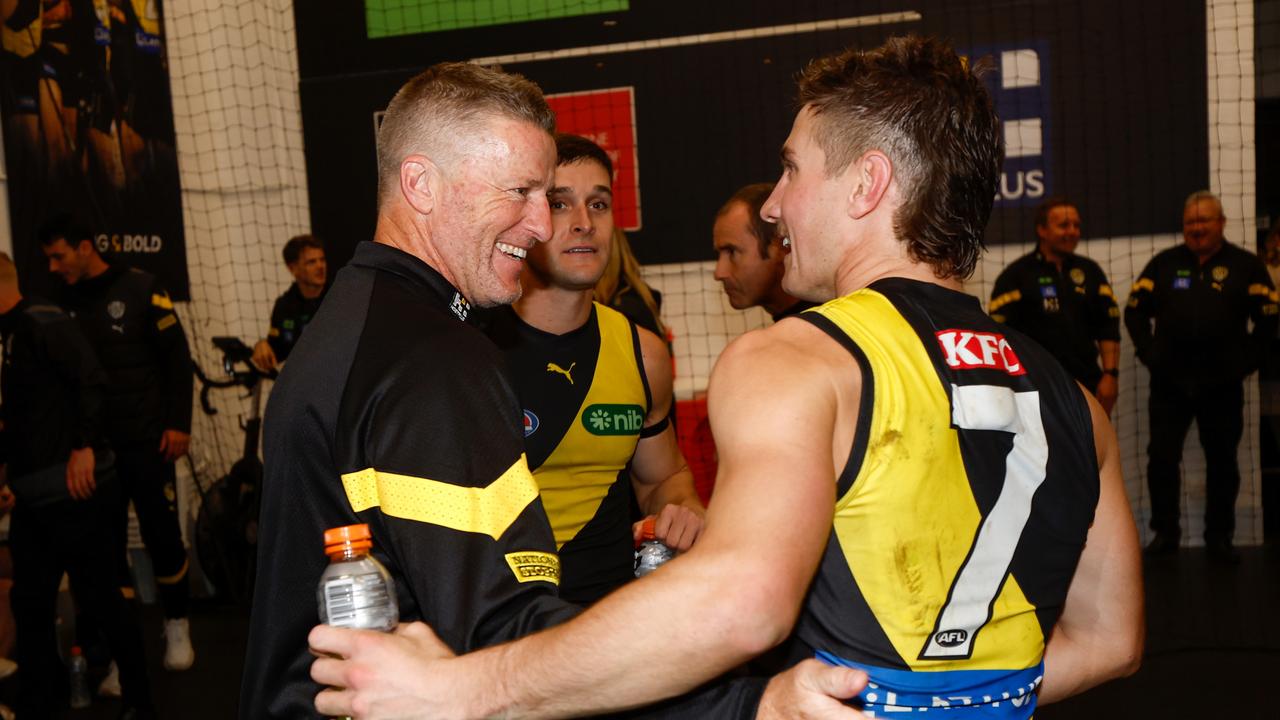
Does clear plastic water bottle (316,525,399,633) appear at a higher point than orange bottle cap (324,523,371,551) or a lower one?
lower

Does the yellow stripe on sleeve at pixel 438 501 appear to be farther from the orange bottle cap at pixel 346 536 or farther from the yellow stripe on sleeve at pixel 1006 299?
the yellow stripe on sleeve at pixel 1006 299

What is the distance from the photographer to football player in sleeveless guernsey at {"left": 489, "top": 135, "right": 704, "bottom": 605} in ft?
7.89

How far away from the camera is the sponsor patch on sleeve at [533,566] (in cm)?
130

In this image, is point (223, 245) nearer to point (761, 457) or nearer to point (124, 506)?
point (124, 506)

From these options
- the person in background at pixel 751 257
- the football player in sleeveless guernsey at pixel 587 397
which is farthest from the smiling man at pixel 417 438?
the person in background at pixel 751 257

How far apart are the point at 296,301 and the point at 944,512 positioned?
5075 mm

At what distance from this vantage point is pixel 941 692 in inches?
51.8

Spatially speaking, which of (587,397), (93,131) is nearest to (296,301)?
(93,131)

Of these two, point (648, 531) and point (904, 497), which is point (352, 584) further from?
point (648, 531)

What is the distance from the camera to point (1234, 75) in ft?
19.1

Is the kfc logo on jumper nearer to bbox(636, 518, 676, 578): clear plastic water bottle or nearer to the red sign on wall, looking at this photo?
bbox(636, 518, 676, 578): clear plastic water bottle

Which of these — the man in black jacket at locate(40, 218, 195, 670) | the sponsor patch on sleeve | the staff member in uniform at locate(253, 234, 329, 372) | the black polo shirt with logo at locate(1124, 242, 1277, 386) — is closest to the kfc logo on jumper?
the sponsor patch on sleeve

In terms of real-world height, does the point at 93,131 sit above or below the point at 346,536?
above

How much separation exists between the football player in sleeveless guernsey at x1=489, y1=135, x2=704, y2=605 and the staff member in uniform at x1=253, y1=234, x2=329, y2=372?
133 inches
